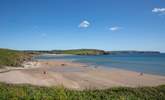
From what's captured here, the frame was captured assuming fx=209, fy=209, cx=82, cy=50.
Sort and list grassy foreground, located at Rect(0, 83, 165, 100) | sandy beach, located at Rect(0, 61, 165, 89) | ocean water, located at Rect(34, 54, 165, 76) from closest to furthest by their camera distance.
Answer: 1. grassy foreground, located at Rect(0, 83, 165, 100)
2. sandy beach, located at Rect(0, 61, 165, 89)
3. ocean water, located at Rect(34, 54, 165, 76)

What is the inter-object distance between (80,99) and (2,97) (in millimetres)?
2868

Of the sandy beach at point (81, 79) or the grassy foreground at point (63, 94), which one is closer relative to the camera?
the grassy foreground at point (63, 94)

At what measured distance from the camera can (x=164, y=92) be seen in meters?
12.4

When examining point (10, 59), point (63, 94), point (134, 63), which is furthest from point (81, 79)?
point (134, 63)

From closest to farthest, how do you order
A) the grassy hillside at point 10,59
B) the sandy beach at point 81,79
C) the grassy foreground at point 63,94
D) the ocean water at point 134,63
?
the grassy foreground at point 63,94
the sandy beach at point 81,79
the ocean water at point 134,63
the grassy hillside at point 10,59

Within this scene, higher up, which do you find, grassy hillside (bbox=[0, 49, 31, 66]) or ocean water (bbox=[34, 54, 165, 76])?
grassy hillside (bbox=[0, 49, 31, 66])

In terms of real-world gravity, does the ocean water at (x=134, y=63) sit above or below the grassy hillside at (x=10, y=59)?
below

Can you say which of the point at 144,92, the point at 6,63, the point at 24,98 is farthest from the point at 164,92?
the point at 6,63

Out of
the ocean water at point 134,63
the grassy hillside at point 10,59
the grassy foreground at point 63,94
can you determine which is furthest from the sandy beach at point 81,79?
the grassy hillside at point 10,59

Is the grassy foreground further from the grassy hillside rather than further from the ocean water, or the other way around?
the grassy hillside

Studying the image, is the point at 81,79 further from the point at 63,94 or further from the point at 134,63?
the point at 134,63

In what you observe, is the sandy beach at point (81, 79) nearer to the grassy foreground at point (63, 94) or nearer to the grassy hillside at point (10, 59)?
the grassy foreground at point (63, 94)

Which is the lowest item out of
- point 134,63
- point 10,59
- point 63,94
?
point 134,63

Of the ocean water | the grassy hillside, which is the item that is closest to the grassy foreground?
the ocean water
